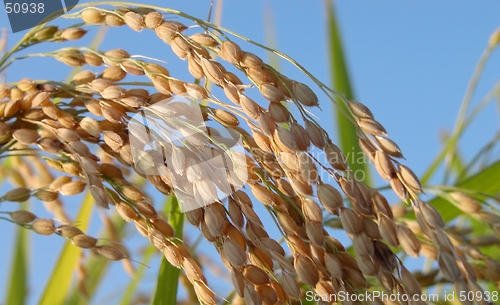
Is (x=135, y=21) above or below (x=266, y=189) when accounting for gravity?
above

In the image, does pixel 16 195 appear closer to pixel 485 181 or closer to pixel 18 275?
pixel 18 275

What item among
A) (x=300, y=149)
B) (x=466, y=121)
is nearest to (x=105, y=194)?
(x=300, y=149)

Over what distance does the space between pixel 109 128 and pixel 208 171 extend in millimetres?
193

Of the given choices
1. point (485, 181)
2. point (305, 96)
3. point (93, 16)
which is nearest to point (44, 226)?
point (93, 16)

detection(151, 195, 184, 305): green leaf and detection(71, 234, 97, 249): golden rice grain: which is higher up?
detection(71, 234, 97, 249): golden rice grain

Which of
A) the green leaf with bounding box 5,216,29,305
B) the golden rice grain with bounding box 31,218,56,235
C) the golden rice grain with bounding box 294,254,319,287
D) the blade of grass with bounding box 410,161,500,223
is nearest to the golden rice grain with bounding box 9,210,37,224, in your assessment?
the golden rice grain with bounding box 31,218,56,235

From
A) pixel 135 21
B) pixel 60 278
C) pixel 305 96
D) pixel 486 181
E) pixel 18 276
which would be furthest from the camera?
pixel 18 276

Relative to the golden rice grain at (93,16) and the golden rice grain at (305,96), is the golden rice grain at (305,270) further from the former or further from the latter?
the golden rice grain at (93,16)

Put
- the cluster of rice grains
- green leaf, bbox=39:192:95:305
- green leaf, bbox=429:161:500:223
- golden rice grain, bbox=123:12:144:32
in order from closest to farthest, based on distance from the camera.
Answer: the cluster of rice grains → golden rice grain, bbox=123:12:144:32 → green leaf, bbox=429:161:500:223 → green leaf, bbox=39:192:95:305

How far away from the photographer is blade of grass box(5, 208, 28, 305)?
53.2 inches

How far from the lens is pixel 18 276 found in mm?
1379

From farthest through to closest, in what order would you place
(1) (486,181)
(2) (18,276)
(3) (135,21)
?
(2) (18,276) < (1) (486,181) < (3) (135,21)

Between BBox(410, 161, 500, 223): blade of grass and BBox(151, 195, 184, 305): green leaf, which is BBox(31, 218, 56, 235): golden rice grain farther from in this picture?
BBox(410, 161, 500, 223): blade of grass

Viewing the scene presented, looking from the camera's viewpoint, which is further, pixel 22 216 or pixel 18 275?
pixel 18 275
